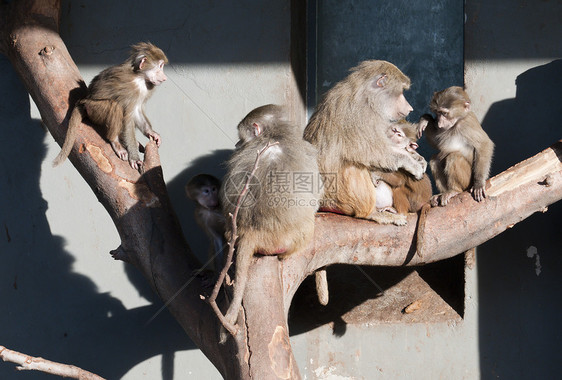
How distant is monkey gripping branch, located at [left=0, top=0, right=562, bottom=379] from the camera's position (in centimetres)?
352

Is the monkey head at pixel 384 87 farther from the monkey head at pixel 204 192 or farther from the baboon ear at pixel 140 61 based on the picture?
the baboon ear at pixel 140 61

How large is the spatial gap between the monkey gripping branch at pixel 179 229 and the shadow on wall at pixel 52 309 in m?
1.05

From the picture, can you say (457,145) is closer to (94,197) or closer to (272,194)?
(272,194)

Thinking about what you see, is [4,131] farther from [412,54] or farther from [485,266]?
[485,266]

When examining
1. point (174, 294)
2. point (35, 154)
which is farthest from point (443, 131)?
point (35, 154)

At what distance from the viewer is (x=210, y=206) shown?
13.2ft

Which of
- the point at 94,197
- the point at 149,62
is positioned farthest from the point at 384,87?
the point at 94,197

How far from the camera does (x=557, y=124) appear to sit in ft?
14.8

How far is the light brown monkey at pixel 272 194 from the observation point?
3254 mm

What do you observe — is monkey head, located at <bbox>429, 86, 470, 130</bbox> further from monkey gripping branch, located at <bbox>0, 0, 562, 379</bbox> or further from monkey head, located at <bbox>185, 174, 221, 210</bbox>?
monkey head, located at <bbox>185, 174, 221, 210</bbox>

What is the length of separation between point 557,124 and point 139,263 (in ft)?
10.2

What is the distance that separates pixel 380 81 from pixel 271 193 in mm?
1242

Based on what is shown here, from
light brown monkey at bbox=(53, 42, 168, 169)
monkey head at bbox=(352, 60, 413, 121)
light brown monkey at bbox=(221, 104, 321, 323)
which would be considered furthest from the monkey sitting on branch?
light brown monkey at bbox=(53, 42, 168, 169)

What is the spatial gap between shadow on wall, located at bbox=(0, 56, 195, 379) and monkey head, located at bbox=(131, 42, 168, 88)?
1.30 metres
